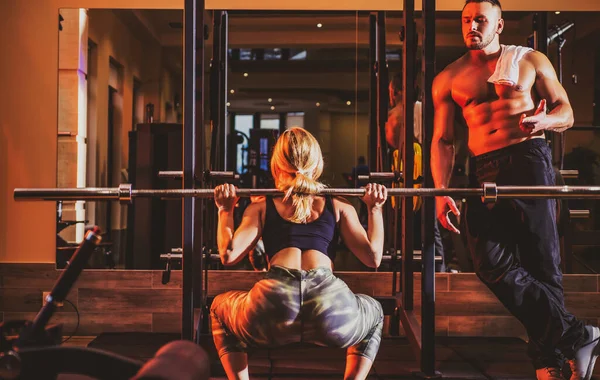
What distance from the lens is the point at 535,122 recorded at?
263cm

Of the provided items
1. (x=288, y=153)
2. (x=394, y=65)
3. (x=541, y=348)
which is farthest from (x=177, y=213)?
(x=541, y=348)

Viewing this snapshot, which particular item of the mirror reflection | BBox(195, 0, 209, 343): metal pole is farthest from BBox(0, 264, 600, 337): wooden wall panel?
BBox(195, 0, 209, 343): metal pole

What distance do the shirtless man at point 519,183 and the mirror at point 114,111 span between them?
2.08 meters

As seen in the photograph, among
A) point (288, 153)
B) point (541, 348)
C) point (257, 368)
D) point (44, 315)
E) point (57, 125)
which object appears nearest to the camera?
point (44, 315)

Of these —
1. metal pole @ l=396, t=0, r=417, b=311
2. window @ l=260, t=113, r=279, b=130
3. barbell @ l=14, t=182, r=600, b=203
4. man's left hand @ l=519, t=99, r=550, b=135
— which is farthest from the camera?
window @ l=260, t=113, r=279, b=130

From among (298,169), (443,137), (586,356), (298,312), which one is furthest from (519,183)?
(298,312)

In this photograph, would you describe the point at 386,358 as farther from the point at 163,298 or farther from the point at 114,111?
the point at 114,111

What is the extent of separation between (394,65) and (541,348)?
230 centimetres

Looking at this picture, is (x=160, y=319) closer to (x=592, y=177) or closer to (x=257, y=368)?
(x=257, y=368)

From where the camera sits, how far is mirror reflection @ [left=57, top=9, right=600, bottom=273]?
4.25m

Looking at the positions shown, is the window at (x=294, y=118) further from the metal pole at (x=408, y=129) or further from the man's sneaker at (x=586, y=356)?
the man's sneaker at (x=586, y=356)

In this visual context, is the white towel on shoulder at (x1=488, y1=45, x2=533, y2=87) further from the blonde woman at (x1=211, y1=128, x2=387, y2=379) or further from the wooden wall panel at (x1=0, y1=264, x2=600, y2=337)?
the wooden wall panel at (x1=0, y1=264, x2=600, y2=337)

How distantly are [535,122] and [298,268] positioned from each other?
1167 millimetres

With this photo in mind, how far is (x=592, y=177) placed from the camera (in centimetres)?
430
